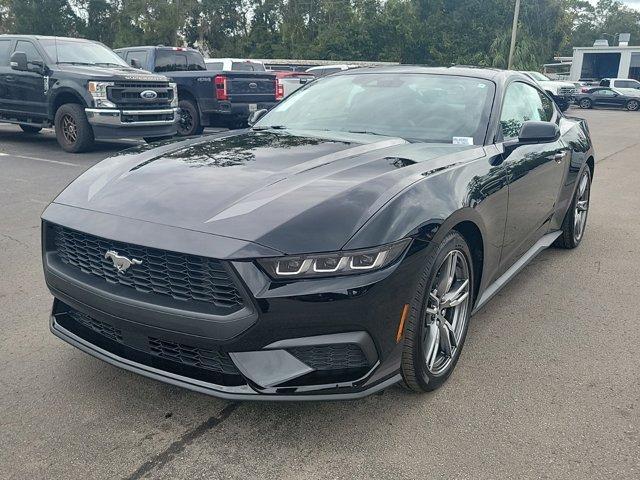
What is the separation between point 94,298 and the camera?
8.04 feet

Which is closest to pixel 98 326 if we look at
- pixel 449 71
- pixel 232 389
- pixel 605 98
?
pixel 232 389

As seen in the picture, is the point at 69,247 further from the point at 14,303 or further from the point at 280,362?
the point at 14,303

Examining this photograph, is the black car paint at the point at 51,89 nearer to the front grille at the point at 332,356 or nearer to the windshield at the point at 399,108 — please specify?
the windshield at the point at 399,108

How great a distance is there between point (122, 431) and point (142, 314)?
584 mm

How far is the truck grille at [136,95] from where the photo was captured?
31.9ft

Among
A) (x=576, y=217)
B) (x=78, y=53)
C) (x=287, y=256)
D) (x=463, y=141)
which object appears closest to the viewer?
(x=287, y=256)

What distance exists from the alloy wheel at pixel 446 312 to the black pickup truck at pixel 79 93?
27.0 ft

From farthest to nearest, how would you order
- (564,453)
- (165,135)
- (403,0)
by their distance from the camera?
(403,0)
(165,135)
(564,453)

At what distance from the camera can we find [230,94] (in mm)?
11727

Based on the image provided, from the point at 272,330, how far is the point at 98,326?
93 centimetres

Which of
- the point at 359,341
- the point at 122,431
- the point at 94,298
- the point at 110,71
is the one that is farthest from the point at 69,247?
the point at 110,71

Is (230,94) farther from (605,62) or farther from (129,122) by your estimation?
(605,62)

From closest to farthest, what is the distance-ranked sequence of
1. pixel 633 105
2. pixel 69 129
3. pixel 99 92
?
pixel 99 92 < pixel 69 129 < pixel 633 105

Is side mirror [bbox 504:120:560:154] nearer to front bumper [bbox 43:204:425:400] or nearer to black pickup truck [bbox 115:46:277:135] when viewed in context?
front bumper [bbox 43:204:425:400]
